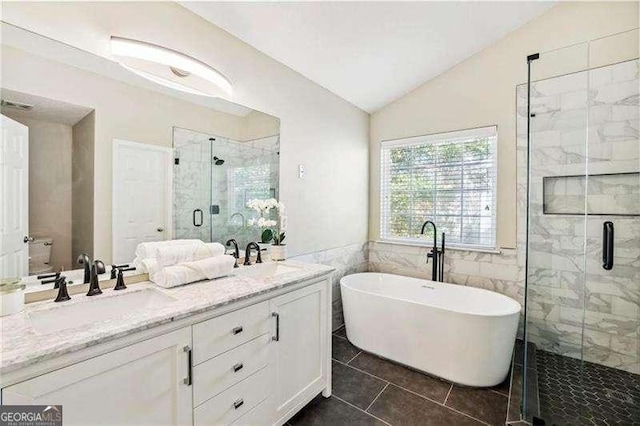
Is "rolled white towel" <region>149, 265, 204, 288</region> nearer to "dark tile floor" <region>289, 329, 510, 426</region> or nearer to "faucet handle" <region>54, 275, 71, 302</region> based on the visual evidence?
"faucet handle" <region>54, 275, 71, 302</region>

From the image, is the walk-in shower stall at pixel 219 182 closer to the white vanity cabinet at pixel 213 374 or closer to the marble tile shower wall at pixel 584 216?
the white vanity cabinet at pixel 213 374

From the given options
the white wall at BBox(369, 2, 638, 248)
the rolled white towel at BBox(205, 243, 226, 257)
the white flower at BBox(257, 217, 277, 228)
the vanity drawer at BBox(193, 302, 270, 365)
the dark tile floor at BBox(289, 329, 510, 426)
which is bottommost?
the dark tile floor at BBox(289, 329, 510, 426)

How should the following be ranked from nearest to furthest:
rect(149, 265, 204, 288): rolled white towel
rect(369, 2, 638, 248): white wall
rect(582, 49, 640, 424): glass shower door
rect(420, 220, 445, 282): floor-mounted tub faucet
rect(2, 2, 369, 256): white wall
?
rect(2, 2, 369, 256): white wall < rect(149, 265, 204, 288): rolled white towel < rect(582, 49, 640, 424): glass shower door < rect(369, 2, 638, 248): white wall < rect(420, 220, 445, 282): floor-mounted tub faucet

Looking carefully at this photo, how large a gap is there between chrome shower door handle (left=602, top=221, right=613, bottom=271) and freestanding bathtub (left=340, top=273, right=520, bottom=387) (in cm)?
76

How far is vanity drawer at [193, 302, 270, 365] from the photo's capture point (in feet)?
3.94

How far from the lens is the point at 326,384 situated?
191 centimetres

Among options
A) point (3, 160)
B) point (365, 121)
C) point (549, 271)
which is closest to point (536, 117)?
point (549, 271)

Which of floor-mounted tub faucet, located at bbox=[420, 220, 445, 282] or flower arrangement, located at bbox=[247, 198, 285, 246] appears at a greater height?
flower arrangement, located at bbox=[247, 198, 285, 246]

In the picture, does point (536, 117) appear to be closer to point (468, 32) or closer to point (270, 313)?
point (468, 32)

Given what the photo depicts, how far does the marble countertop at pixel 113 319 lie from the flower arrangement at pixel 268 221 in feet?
1.93

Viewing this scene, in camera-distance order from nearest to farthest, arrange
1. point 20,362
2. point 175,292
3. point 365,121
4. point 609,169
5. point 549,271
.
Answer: point 20,362 < point 175,292 < point 609,169 < point 549,271 < point 365,121

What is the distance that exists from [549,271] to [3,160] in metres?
3.58

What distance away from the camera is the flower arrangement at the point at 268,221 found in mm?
2207

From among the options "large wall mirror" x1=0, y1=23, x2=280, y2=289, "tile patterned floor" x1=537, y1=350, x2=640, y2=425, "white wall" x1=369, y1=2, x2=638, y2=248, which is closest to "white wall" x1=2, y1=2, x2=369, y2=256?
"large wall mirror" x1=0, y1=23, x2=280, y2=289
